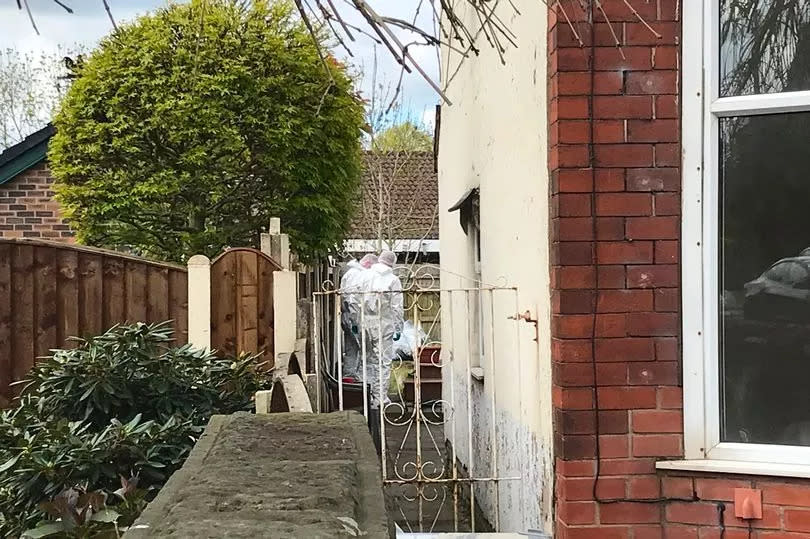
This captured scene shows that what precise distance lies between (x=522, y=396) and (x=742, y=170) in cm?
168

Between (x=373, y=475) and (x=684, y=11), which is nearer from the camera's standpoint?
(x=373, y=475)

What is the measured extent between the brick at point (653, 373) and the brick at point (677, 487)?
0.37 metres

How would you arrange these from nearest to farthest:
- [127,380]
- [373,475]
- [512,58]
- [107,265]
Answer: [373,475], [127,380], [512,58], [107,265]

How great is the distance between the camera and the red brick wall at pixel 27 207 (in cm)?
1293

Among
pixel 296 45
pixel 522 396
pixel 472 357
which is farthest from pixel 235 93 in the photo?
pixel 522 396

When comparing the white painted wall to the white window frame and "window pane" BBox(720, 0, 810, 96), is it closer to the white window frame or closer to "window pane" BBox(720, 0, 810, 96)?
the white window frame

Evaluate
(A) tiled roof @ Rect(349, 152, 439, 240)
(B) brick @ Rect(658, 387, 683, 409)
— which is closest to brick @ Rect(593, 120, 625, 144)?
(B) brick @ Rect(658, 387, 683, 409)

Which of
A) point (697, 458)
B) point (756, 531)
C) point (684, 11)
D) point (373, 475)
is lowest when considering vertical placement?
point (756, 531)

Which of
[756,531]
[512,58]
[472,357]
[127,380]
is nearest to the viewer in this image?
[756,531]

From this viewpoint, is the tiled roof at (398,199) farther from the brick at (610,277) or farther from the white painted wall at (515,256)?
the brick at (610,277)

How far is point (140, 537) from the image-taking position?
1.52m

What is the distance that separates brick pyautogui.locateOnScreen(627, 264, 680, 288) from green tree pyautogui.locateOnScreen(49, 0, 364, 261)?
5659mm

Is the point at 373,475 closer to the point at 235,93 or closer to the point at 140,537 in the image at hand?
the point at 140,537

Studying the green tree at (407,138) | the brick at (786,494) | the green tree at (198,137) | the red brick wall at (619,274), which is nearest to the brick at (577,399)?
the red brick wall at (619,274)
